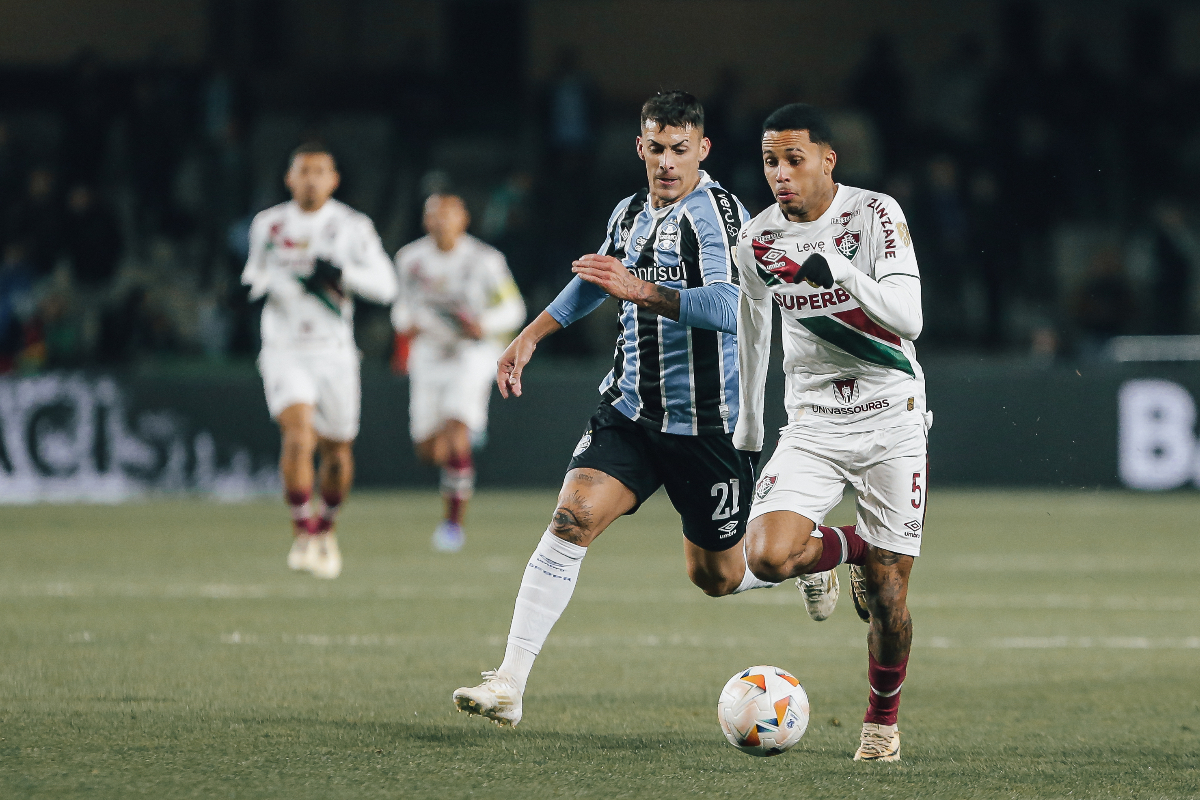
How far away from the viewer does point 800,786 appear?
15.2 ft

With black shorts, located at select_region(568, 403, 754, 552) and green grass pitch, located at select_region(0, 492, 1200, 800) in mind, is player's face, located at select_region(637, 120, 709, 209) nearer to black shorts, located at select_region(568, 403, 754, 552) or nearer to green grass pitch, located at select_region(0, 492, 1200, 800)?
black shorts, located at select_region(568, 403, 754, 552)

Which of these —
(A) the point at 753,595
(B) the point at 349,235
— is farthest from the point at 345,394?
(A) the point at 753,595

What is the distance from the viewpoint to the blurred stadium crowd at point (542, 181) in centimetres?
1775

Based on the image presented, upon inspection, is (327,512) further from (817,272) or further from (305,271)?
(817,272)

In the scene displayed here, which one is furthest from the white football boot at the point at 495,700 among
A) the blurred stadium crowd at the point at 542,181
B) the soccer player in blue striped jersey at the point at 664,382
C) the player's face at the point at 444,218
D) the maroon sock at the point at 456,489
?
the blurred stadium crowd at the point at 542,181

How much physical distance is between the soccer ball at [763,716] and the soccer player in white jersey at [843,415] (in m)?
0.23

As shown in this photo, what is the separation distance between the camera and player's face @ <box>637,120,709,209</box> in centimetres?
575

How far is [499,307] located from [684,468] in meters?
6.88

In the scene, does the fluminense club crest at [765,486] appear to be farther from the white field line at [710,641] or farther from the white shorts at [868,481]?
the white field line at [710,641]

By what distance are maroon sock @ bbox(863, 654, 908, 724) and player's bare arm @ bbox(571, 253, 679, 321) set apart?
1321mm

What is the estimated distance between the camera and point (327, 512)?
10.2m

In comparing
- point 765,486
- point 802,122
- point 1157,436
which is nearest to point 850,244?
point 802,122

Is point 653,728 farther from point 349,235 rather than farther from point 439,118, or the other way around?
point 439,118

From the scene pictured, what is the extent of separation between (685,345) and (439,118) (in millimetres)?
15396
